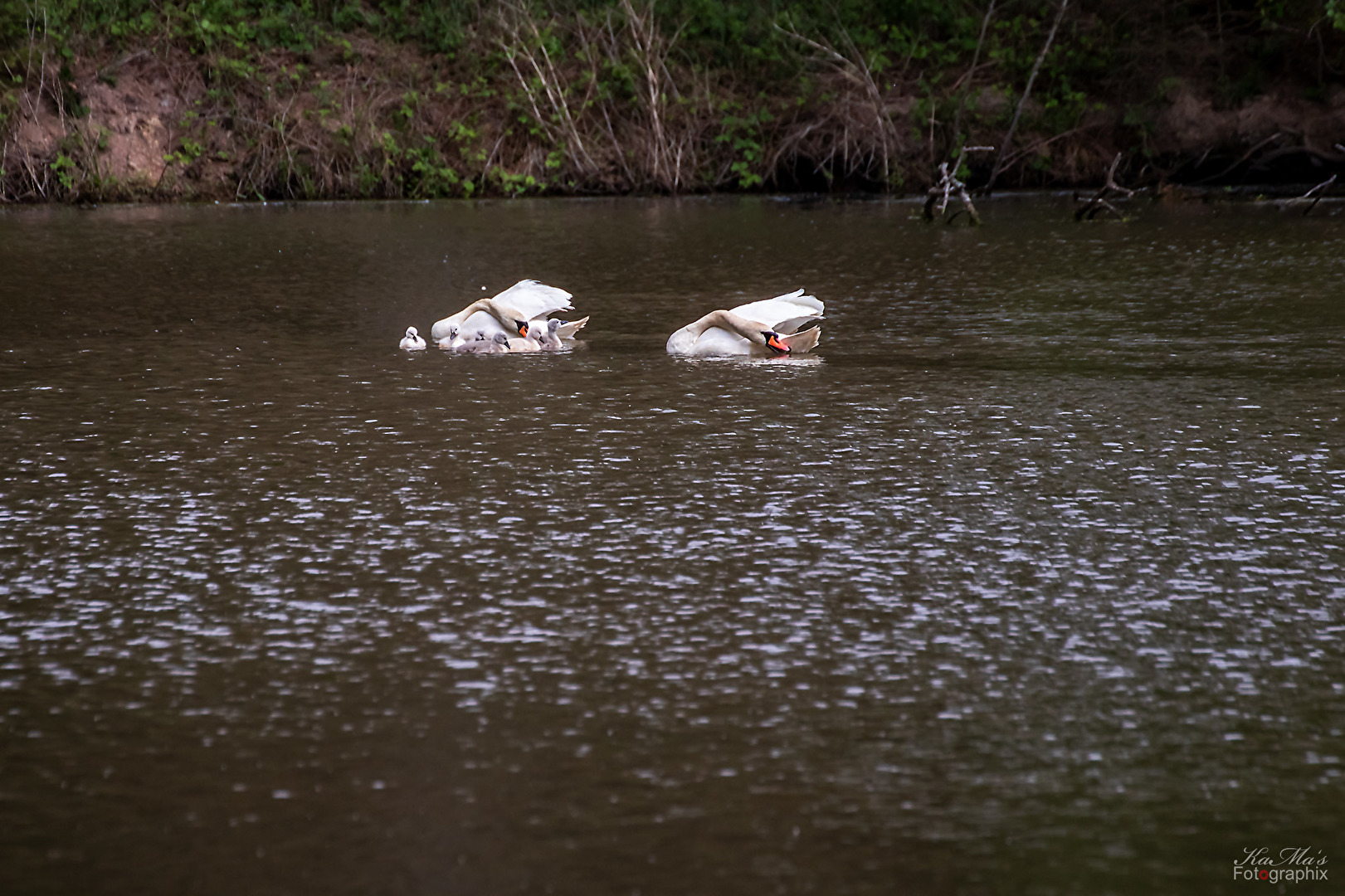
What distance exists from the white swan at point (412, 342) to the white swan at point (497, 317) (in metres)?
0.25

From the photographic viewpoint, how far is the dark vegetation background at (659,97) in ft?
75.7

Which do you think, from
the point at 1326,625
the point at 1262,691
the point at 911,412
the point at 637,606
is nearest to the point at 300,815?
the point at 637,606

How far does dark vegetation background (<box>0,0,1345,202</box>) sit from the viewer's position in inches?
909

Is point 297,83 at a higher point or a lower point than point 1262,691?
higher

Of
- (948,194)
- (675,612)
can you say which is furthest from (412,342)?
(948,194)

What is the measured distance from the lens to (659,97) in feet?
81.0

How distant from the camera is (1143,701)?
4164mm

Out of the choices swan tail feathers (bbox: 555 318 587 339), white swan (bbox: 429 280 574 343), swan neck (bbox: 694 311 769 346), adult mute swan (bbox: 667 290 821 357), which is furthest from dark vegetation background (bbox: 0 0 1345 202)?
swan neck (bbox: 694 311 769 346)

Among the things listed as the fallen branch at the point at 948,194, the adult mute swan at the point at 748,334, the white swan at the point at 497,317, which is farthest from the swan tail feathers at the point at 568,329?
the fallen branch at the point at 948,194

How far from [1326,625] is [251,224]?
54.5ft

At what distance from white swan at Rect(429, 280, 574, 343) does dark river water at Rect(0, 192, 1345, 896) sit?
0.40m

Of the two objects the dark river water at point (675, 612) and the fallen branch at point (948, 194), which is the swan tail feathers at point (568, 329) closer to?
the dark river water at point (675, 612)

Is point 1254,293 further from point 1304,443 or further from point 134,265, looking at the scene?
point 134,265

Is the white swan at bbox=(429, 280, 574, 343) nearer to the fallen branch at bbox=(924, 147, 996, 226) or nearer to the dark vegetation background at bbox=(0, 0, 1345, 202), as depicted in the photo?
the fallen branch at bbox=(924, 147, 996, 226)
